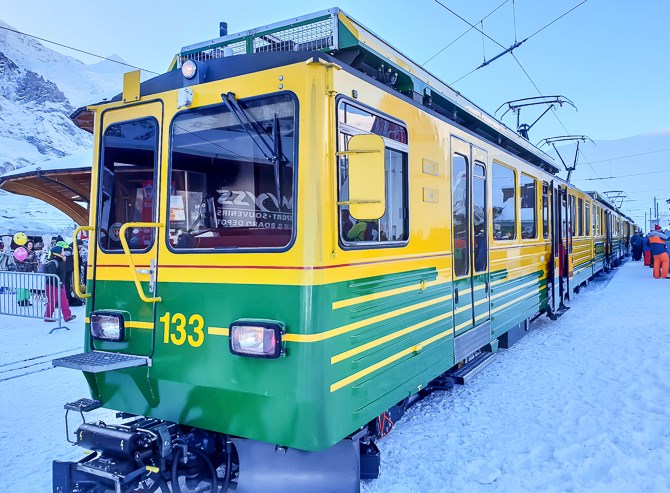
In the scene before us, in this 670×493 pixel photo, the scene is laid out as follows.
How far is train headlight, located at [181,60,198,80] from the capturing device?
2.98 meters

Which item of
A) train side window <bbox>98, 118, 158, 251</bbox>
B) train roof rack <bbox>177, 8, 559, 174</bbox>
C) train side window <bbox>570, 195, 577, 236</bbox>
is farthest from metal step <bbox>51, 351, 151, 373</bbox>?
train side window <bbox>570, 195, 577, 236</bbox>

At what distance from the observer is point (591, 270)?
14.1 metres

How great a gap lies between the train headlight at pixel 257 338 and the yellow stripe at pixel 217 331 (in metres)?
0.10

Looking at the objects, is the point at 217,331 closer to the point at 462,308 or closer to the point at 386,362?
the point at 386,362

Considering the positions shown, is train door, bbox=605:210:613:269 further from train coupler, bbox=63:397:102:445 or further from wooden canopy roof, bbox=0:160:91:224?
train coupler, bbox=63:397:102:445

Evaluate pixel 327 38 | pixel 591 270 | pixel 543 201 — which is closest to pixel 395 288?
pixel 327 38

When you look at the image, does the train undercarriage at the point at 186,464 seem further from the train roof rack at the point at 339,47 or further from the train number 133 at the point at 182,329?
the train roof rack at the point at 339,47

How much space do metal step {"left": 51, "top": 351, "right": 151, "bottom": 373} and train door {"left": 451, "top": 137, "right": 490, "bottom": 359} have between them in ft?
8.68

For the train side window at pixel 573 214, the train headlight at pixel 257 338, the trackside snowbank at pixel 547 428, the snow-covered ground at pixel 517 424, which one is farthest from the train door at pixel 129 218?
the train side window at pixel 573 214

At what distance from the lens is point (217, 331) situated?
2.80m

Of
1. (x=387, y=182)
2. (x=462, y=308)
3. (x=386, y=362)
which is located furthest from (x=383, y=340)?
(x=462, y=308)

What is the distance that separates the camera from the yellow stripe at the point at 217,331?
2.77 meters

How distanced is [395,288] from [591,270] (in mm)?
→ 12833

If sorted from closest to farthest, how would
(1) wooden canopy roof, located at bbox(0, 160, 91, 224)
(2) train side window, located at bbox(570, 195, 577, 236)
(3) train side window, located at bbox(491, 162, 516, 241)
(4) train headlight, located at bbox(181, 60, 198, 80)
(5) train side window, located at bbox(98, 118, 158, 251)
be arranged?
(4) train headlight, located at bbox(181, 60, 198, 80)
(5) train side window, located at bbox(98, 118, 158, 251)
(3) train side window, located at bbox(491, 162, 516, 241)
(1) wooden canopy roof, located at bbox(0, 160, 91, 224)
(2) train side window, located at bbox(570, 195, 577, 236)
